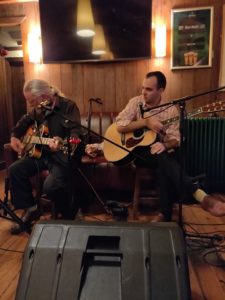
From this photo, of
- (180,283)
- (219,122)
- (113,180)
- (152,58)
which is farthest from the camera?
(152,58)

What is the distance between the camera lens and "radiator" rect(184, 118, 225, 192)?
8.57 feet

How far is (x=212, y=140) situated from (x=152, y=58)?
3.49 ft

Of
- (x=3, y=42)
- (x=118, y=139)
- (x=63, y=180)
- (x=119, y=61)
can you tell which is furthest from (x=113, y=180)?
(x=3, y=42)

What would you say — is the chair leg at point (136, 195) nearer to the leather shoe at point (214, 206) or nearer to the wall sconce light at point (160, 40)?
the leather shoe at point (214, 206)

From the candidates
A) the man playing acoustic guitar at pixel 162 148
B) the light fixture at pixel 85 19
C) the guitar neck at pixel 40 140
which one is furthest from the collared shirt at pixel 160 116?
the light fixture at pixel 85 19

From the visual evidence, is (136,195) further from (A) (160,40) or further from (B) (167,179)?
(A) (160,40)

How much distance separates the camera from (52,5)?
111 inches

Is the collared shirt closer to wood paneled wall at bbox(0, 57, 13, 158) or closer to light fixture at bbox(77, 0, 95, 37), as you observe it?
light fixture at bbox(77, 0, 95, 37)

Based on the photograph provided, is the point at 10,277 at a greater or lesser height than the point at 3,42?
lesser

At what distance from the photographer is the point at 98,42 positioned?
9.25 feet

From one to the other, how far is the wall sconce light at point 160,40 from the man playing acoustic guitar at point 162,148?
84 cm

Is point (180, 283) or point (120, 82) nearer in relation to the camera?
point (180, 283)

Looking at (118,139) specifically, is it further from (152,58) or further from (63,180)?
(152,58)

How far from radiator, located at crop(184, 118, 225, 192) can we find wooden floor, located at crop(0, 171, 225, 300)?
24.2 inches
